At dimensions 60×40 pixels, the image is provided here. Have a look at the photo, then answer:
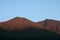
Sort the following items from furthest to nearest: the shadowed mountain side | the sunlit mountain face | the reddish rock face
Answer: the shadowed mountain side → the reddish rock face → the sunlit mountain face

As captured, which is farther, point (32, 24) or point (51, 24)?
point (51, 24)

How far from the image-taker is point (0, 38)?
71.9 ft

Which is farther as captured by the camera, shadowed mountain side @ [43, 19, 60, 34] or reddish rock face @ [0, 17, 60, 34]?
A: shadowed mountain side @ [43, 19, 60, 34]

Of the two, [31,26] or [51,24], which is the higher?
[51,24]

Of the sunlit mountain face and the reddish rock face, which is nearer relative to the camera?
the sunlit mountain face

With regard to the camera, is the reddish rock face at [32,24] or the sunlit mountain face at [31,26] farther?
the reddish rock face at [32,24]

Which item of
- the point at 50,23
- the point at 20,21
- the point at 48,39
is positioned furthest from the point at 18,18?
the point at 48,39

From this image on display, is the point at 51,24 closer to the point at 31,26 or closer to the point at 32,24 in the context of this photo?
the point at 32,24

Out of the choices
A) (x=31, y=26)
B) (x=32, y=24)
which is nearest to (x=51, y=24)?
(x=32, y=24)

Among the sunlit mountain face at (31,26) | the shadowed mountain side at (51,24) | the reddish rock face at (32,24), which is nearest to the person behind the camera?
the sunlit mountain face at (31,26)

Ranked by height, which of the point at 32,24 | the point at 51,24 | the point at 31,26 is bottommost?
the point at 31,26

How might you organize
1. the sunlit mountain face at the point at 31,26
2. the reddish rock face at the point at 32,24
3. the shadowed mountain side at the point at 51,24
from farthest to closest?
the shadowed mountain side at the point at 51,24 → the reddish rock face at the point at 32,24 → the sunlit mountain face at the point at 31,26

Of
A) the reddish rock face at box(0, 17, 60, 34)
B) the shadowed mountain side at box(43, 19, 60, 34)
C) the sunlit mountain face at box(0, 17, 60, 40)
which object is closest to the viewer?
the sunlit mountain face at box(0, 17, 60, 40)

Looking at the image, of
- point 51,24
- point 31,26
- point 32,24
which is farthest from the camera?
point 51,24
